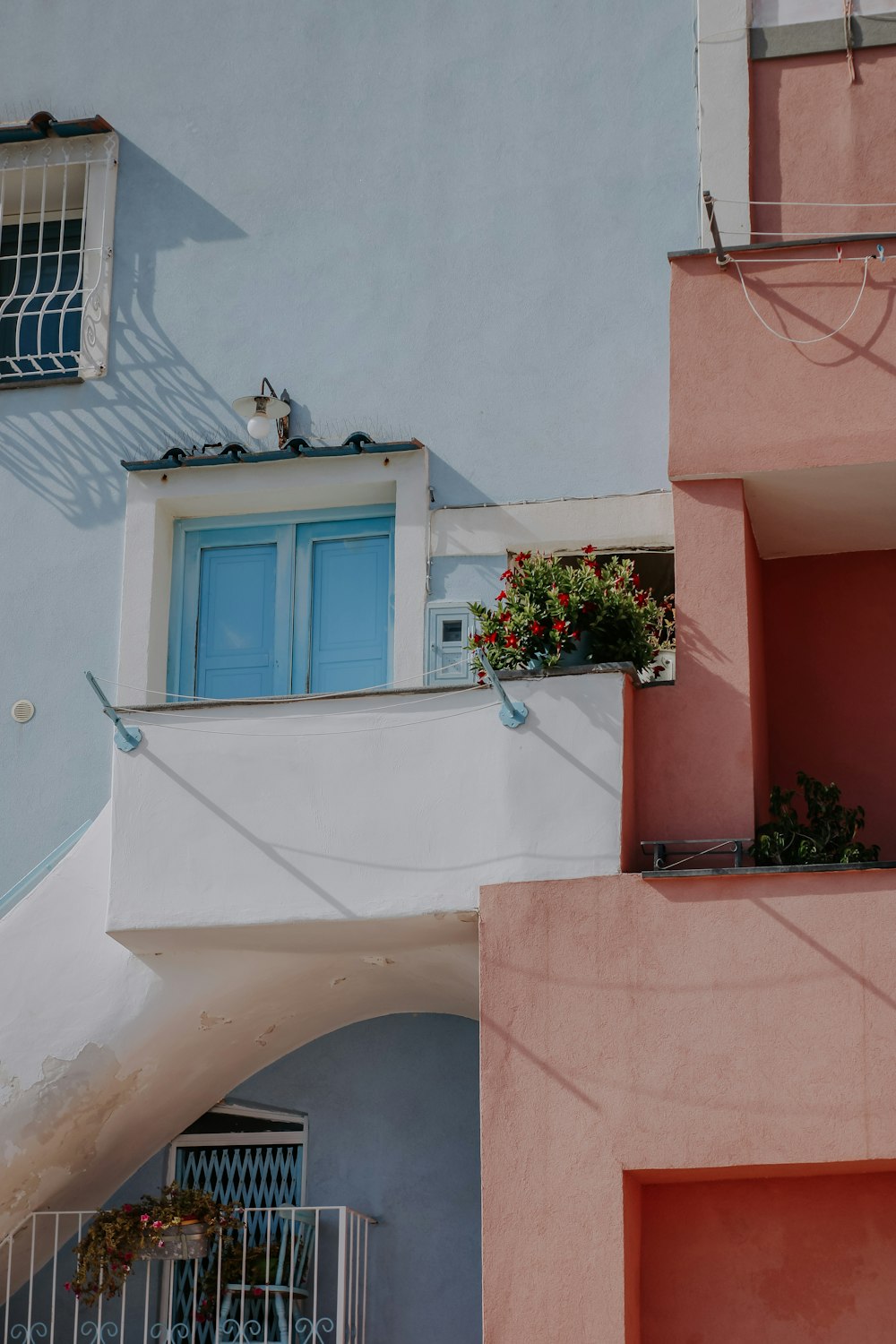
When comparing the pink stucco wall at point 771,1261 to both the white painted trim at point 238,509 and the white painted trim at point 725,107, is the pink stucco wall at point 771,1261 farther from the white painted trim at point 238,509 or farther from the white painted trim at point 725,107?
the white painted trim at point 725,107

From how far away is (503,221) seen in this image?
455 inches

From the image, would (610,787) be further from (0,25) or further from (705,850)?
(0,25)

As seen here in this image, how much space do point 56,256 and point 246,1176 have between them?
6.33 m

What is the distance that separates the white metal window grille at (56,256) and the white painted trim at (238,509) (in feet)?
3.64

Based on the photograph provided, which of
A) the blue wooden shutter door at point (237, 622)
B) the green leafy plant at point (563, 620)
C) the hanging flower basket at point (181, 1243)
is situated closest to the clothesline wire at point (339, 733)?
the green leafy plant at point (563, 620)

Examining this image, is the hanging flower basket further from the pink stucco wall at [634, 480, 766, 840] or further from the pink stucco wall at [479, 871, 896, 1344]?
the pink stucco wall at [634, 480, 766, 840]

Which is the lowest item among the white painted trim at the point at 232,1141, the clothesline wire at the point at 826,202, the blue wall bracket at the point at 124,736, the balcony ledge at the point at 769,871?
the white painted trim at the point at 232,1141

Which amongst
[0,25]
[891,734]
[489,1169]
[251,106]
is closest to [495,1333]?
[489,1169]

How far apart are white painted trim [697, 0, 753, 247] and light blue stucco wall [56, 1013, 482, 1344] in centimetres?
515

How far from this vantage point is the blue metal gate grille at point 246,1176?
10.6m

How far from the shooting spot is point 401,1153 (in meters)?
10.6

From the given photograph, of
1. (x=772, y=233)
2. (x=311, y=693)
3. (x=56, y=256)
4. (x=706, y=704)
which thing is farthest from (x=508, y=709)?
(x=56, y=256)

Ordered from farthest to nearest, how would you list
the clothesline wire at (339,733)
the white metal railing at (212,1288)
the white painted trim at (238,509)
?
the white painted trim at (238,509)
the white metal railing at (212,1288)
the clothesline wire at (339,733)

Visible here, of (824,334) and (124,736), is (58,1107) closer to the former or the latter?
(124,736)
